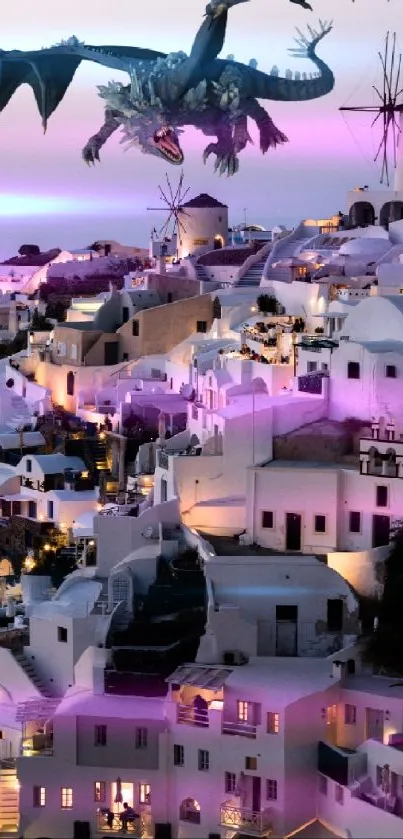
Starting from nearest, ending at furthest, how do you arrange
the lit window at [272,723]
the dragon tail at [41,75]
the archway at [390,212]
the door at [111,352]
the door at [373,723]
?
the lit window at [272,723], the door at [373,723], the door at [111,352], the archway at [390,212], the dragon tail at [41,75]

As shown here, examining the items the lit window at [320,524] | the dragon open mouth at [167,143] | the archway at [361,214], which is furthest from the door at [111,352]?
the lit window at [320,524]

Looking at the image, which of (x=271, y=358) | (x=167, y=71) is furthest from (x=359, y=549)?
(x=167, y=71)

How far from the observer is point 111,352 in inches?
1086

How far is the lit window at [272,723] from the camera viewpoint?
57.5ft

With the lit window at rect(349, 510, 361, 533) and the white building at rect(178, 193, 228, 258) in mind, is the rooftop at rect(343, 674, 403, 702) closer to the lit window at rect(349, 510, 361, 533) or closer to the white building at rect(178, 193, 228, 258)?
the lit window at rect(349, 510, 361, 533)

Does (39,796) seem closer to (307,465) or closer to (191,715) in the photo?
(191,715)

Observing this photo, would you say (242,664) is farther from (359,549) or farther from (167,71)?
(167,71)

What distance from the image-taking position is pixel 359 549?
1978cm

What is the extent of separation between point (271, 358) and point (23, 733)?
19.5 feet

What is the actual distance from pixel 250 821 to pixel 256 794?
225 millimetres

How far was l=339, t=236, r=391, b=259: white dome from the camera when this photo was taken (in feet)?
89.8

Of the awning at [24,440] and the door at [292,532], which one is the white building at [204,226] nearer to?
the awning at [24,440]

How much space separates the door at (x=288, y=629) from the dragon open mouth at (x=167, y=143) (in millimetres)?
14275

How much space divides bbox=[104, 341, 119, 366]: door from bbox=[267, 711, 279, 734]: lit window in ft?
34.4
